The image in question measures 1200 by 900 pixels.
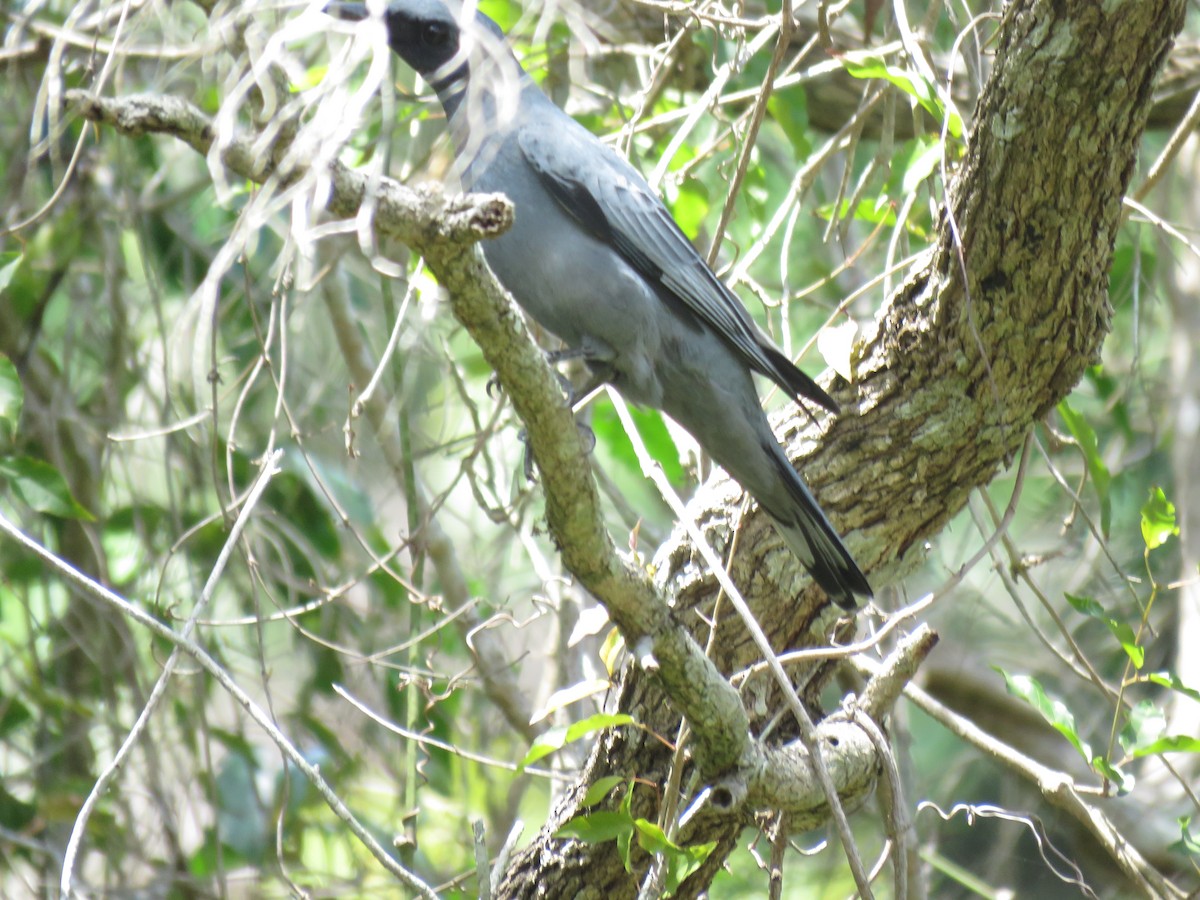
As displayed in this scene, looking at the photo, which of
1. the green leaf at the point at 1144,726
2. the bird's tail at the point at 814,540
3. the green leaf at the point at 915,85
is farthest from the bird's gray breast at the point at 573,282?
the green leaf at the point at 1144,726

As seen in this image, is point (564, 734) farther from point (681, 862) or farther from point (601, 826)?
point (681, 862)

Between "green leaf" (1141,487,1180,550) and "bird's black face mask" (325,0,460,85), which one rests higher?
"green leaf" (1141,487,1180,550)

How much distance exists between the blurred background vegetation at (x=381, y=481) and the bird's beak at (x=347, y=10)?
16 centimetres

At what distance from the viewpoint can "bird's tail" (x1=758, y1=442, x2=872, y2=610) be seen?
288 centimetres

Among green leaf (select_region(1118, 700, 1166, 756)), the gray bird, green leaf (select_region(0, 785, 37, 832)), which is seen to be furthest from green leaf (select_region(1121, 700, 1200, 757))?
green leaf (select_region(0, 785, 37, 832))

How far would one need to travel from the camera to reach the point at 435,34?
11.6ft

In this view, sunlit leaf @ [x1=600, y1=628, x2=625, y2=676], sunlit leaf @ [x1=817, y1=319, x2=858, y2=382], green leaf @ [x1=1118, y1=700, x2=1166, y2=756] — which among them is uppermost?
sunlit leaf @ [x1=817, y1=319, x2=858, y2=382]

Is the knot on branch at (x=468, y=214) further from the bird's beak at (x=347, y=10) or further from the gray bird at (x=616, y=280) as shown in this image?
the gray bird at (x=616, y=280)

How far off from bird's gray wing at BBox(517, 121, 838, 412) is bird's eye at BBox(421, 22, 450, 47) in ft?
1.55

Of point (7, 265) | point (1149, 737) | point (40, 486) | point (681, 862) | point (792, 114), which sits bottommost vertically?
point (40, 486)

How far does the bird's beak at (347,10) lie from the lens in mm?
2829

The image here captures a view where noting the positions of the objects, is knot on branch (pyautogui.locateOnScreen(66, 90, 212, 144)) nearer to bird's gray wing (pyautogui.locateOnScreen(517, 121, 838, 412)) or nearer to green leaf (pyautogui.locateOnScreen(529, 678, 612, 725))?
green leaf (pyautogui.locateOnScreen(529, 678, 612, 725))

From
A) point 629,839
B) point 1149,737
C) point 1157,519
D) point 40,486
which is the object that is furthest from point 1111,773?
point 40,486

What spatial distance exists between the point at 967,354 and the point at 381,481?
12.0 feet
